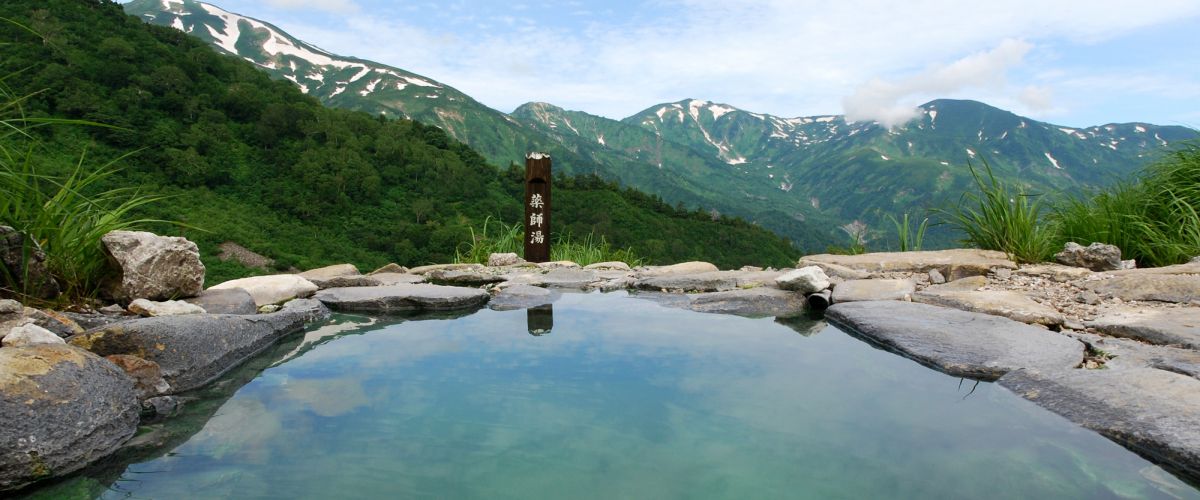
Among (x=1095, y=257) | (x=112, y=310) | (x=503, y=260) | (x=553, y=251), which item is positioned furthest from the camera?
(x=553, y=251)

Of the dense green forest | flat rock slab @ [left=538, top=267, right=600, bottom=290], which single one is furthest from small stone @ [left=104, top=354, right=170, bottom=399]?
the dense green forest

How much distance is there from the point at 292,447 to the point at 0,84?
222 centimetres

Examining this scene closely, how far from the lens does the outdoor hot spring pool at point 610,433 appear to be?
160 cm

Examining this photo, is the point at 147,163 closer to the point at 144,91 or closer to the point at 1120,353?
the point at 144,91

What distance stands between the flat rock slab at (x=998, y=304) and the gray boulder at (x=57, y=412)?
404 centimetres

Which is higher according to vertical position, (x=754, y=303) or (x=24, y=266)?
(x=24, y=266)

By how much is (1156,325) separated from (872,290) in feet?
5.11

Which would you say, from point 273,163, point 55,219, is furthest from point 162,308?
point 273,163

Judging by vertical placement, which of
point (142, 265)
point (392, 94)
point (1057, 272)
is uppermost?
point (392, 94)

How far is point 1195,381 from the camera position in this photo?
6.64 feet

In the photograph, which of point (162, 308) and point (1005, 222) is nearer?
point (162, 308)

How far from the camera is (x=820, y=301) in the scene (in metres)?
4.21

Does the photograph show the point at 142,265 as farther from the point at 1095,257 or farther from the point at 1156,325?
the point at 1095,257

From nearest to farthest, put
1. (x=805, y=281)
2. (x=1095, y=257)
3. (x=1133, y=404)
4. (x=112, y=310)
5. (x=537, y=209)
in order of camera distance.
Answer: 1. (x=1133, y=404)
2. (x=112, y=310)
3. (x=805, y=281)
4. (x=1095, y=257)
5. (x=537, y=209)
